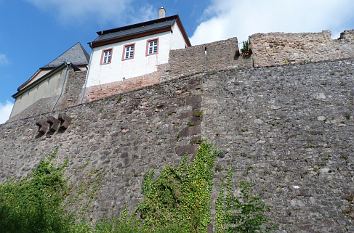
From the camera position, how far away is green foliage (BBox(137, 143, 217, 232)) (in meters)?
8.00

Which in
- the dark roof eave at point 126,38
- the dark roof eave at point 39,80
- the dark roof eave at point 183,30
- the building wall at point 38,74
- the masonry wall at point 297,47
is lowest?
the masonry wall at point 297,47

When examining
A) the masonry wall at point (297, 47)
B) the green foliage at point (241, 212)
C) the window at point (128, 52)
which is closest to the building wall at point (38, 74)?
the window at point (128, 52)

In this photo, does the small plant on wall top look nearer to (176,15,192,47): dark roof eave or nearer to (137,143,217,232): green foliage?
(176,15,192,47): dark roof eave

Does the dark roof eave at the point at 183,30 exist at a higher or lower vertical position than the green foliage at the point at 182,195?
higher

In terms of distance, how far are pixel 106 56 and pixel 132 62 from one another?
6.50ft

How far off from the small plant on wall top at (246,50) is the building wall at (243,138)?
283 inches

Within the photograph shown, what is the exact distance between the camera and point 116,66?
20.5 metres

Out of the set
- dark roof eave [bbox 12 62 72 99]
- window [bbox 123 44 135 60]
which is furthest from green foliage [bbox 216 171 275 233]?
dark roof eave [bbox 12 62 72 99]

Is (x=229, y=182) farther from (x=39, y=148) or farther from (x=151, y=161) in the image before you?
(x=39, y=148)

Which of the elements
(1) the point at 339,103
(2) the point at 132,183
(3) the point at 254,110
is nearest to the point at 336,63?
(1) the point at 339,103

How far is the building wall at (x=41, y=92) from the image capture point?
22100mm

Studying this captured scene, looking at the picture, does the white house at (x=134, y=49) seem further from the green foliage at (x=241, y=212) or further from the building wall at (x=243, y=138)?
the green foliage at (x=241, y=212)

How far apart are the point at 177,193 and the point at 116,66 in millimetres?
13067

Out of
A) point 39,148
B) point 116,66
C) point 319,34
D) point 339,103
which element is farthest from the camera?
point 116,66
